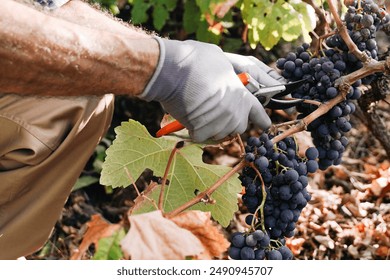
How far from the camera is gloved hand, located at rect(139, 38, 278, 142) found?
1.81 meters

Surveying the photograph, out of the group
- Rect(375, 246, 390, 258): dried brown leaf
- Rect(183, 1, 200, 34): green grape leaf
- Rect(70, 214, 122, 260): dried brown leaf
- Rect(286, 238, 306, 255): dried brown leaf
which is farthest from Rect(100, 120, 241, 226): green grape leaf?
Rect(183, 1, 200, 34): green grape leaf

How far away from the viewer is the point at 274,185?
1.87 metres

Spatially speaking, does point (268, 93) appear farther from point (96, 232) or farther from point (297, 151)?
point (96, 232)

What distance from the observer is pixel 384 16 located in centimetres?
207

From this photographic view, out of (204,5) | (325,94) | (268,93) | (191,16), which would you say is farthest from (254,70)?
(191,16)

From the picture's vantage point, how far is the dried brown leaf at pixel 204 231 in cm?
164

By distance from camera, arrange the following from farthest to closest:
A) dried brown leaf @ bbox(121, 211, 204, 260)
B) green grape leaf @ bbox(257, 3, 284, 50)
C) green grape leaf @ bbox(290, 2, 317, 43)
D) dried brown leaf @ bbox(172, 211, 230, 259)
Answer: green grape leaf @ bbox(257, 3, 284, 50)
green grape leaf @ bbox(290, 2, 317, 43)
dried brown leaf @ bbox(172, 211, 230, 259)
dried brown leaf @ bbox(121, 211, 204, 260)

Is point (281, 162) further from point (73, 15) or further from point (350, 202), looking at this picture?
point (350, 202)

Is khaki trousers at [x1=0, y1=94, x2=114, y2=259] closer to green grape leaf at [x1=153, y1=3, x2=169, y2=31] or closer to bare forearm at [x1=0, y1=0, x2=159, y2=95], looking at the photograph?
bare forearm at [x1=0, y1=0, x2=159, y2=95]

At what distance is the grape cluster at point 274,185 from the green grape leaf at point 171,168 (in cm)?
17

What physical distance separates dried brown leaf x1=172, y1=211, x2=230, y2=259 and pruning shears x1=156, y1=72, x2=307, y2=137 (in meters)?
0.42

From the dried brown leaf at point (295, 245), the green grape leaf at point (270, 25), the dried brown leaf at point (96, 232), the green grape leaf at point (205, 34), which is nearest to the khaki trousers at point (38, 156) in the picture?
the dried brown leaf at point (96, 232)

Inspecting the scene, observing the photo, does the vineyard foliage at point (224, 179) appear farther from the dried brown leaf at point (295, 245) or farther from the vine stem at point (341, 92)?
the dried brown leaf at point (295, 245)
